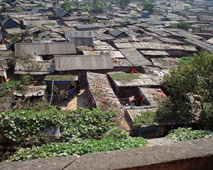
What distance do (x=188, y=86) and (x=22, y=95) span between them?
30.7ft

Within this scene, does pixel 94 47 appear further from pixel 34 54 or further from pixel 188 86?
pixel 188 86

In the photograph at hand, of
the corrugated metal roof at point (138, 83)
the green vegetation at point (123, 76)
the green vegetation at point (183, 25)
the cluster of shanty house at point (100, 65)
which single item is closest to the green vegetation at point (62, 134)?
the cluster of shanty house at point (100, 65)

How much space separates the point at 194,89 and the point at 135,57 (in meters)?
12.6

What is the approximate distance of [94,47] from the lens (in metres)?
23.4

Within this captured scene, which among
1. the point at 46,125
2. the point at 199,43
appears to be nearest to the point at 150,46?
the point at 199,43

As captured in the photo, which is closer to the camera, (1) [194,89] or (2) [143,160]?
(2) [143,160]

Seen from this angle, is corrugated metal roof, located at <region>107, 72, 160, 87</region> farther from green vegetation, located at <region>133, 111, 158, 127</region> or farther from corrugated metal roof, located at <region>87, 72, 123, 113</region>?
green vegetation, located at <region>133, 111, 158, 127</region>

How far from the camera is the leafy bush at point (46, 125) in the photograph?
683 centimetres

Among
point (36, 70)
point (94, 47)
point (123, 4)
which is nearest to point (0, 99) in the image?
point (36, 70)

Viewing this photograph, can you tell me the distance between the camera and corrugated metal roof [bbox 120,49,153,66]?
20.1 meters

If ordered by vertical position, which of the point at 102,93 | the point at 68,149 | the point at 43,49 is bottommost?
the point at 102,93

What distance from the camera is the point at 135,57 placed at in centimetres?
2155

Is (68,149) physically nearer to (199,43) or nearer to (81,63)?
(81,63)

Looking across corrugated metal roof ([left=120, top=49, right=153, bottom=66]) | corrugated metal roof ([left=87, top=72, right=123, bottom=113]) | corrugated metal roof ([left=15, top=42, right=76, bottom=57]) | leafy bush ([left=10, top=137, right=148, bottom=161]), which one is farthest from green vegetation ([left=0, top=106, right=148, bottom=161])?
corrugated metal roof ([left=15, top=42, right=76, bottom=57])
